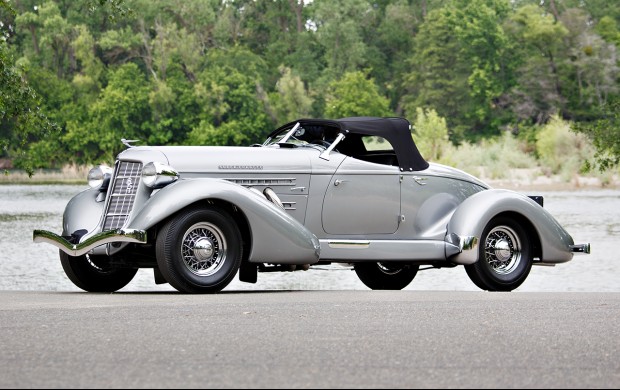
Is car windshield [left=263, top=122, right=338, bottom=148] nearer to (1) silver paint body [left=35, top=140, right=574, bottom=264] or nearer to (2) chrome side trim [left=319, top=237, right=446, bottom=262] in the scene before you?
(1) silver paint body [left=35, top=140, right=574, bottom=264]

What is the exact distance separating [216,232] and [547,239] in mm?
4000

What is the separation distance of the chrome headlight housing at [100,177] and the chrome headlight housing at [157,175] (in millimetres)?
1454

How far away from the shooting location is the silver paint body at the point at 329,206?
40.2ft

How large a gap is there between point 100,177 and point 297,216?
90.0 inches

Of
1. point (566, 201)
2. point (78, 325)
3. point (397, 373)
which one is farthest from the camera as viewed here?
point (566, 201)

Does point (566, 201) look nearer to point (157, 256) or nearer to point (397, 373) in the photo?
point (157, 256)

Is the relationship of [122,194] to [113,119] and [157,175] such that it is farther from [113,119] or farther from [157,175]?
[113,119]

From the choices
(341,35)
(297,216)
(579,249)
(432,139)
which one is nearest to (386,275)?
(579,249)

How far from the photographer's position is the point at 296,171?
1298cm

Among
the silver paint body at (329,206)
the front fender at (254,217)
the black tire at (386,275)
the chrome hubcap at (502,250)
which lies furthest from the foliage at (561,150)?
the front fender at (254,217)

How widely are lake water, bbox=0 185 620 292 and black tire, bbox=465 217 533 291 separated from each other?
1640mm

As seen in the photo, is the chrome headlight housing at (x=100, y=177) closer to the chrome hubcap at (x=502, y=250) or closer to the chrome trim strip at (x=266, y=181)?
the chrome trim strip at (x=266, y=181)

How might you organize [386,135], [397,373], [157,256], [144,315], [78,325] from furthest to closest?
1. [386,135]
2. [157,256]
3. [144,315]
4. [78,325]
5. [397,373]

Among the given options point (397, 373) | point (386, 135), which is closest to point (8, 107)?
point (386, 135)
